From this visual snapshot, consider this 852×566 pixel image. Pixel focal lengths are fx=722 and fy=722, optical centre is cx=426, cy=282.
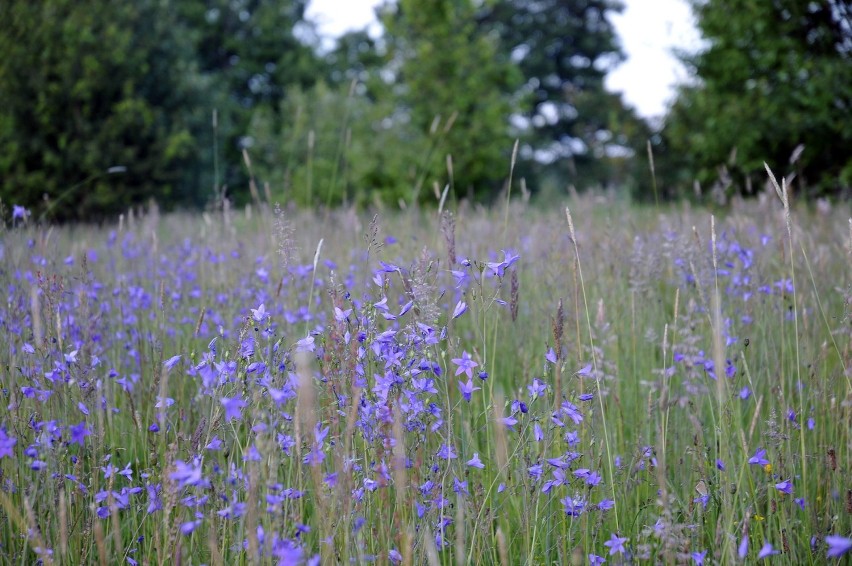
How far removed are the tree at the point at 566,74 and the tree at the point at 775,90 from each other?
1645cm

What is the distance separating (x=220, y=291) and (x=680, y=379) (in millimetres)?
2009

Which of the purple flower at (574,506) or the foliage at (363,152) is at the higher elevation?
the foliage at (363,152)

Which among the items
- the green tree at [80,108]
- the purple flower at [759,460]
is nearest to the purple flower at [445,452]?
the purple flower at [759,460]

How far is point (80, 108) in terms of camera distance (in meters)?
14.5

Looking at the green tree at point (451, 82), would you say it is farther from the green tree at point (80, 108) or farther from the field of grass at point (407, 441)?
the field of grass at point (407, 441)

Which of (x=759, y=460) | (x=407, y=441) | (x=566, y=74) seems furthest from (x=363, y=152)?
(x=566, y=74)

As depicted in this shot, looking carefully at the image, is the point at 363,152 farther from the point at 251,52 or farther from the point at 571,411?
the point at 571,411

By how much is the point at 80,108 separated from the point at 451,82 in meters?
7.51

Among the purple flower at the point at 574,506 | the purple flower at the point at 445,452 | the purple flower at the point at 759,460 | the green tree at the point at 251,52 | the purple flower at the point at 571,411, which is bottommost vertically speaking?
the purple flower at the point at 574,506

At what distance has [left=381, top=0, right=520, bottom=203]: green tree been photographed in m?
14.6

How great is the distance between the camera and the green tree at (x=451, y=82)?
14.6 meters

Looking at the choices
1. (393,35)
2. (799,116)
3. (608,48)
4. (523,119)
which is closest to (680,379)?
(799,116)

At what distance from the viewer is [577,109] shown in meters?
28.6

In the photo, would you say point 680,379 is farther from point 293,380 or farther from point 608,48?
point 608,48
